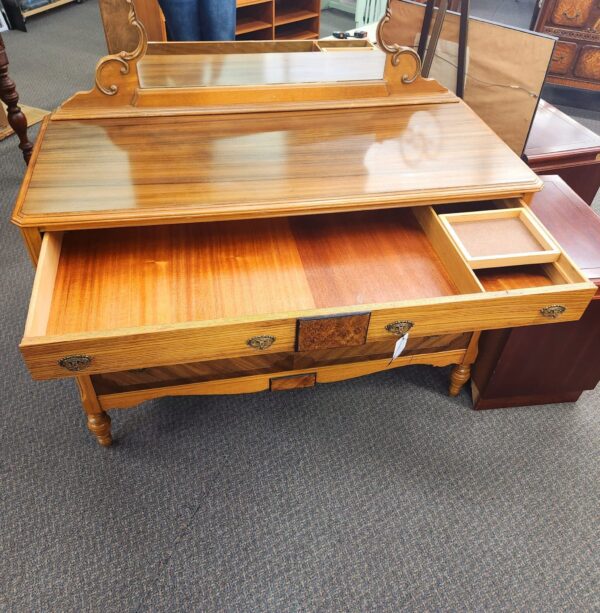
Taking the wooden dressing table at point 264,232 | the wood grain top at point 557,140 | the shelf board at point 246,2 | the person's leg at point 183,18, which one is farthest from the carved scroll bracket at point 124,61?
the shelf board at point 246,2

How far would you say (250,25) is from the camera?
254 centimetres

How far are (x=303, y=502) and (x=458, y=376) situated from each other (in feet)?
1.44

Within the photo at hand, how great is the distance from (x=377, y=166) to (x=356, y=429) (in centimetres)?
56

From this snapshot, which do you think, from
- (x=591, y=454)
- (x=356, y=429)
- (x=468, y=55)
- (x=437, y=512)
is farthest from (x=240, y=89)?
(x=591, y=454)

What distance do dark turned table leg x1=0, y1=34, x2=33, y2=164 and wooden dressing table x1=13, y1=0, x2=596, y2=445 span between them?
78cm

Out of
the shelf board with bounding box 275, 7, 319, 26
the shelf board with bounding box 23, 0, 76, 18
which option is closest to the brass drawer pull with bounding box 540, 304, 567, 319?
the shelf board with bounding box 275, 7, 319, 26

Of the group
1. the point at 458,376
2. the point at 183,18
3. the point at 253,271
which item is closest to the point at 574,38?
the point at 183,18

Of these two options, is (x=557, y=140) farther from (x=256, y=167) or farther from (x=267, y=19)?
(x=267, y=19)

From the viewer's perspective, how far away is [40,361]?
74 centimetres

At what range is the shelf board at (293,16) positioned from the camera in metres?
2.62

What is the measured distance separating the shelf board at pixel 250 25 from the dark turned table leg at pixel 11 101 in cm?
113

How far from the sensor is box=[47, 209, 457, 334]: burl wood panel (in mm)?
890

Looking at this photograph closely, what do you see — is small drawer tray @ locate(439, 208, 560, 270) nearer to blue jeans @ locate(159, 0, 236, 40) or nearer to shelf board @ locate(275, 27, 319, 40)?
blue jeans @ locate(159, 0, 236, 40)

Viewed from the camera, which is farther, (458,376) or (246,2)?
(246,2)
